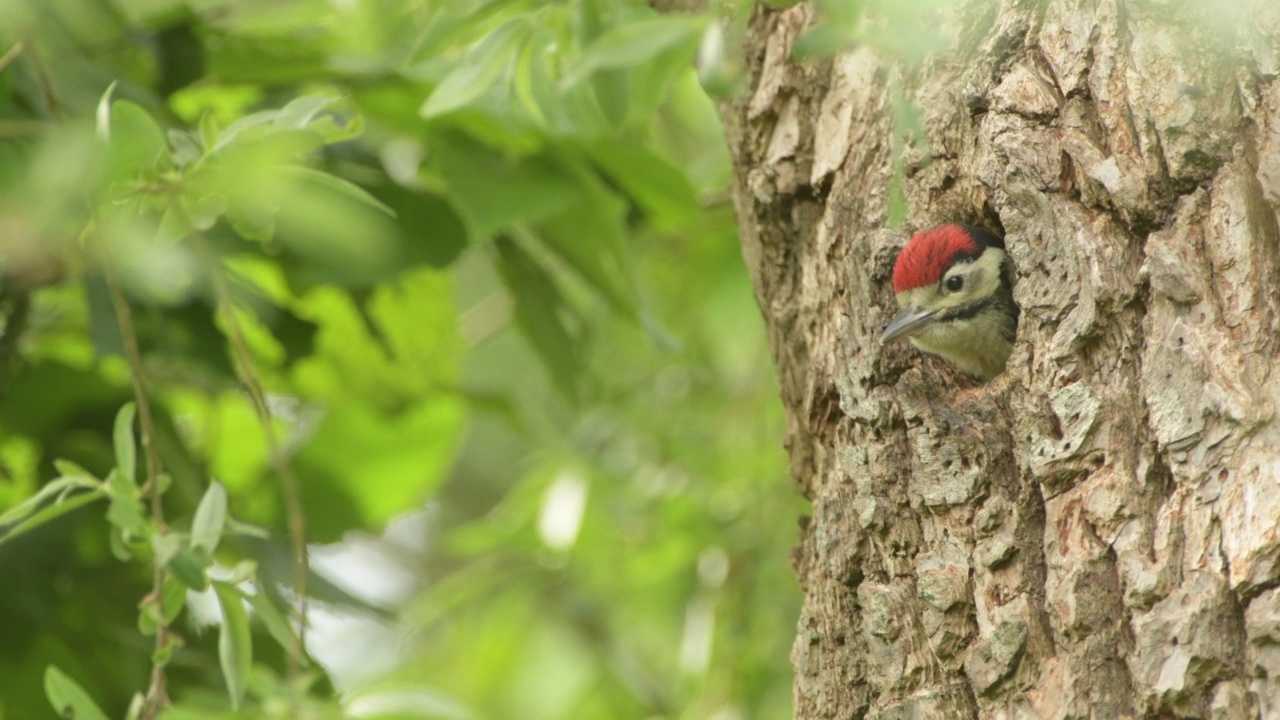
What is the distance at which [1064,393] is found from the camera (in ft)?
6.63

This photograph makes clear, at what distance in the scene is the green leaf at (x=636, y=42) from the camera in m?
1.63

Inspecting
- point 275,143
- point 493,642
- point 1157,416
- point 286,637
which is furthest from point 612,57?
point 493,642

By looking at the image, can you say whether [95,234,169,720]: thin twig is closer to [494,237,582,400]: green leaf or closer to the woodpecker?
[494,237,582,400]: green leaf

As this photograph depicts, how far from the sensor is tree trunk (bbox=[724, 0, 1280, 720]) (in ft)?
5.98

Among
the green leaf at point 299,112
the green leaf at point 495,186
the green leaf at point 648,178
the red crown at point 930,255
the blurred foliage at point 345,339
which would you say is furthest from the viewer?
the green leaf at point 648,178

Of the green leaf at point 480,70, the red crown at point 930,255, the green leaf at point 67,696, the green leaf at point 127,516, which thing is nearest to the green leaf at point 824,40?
the green leaf at point 480,70

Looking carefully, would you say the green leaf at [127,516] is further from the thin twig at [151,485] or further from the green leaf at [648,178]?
the green leaf at [648,178]

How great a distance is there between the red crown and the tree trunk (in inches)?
1.6

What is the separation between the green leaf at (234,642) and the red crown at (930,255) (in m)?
1.31

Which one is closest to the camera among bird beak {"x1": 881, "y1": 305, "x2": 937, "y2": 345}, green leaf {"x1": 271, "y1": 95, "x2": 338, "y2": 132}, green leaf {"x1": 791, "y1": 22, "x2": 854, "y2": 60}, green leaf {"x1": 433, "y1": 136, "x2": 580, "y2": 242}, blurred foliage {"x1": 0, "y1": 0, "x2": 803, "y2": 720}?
green leaf {"x1": 791, "y1": 22, "x2": 854, "y2": 60}

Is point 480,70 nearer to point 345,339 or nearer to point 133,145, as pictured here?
point 133,145

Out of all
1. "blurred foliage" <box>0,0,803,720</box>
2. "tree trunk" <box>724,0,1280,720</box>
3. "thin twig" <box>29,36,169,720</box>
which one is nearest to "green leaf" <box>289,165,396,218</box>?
"blurred foliage" <box>0,0,803,720</box>

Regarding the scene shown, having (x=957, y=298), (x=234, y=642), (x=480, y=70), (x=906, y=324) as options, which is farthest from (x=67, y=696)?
(x=957, y=298)

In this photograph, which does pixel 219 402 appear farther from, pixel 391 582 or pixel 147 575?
pixel 391 582
